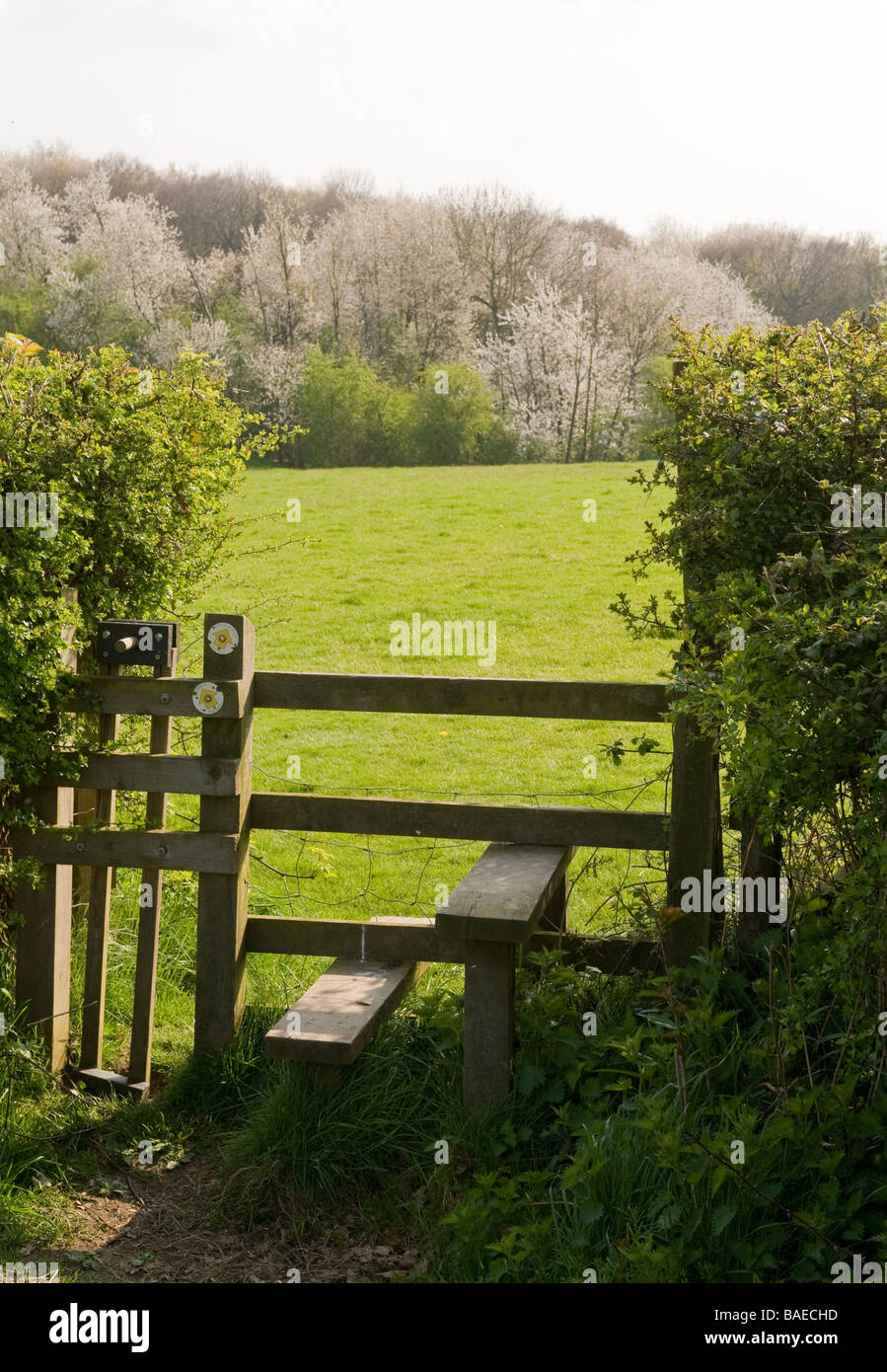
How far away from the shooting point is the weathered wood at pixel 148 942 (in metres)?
4.89

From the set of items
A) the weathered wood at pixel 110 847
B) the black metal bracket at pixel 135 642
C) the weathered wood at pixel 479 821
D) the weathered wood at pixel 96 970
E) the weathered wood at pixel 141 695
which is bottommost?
the weathered wood at pixel 96 970

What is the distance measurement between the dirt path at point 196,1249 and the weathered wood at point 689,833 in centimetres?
157

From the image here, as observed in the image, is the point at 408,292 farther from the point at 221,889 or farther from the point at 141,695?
the point at 221,889

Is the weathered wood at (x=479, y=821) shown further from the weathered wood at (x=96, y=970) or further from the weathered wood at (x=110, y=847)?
the weathered wood at (x=96, y=970)

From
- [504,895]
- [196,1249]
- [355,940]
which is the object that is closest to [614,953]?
[504,895]

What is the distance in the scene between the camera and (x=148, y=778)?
4.88 meters

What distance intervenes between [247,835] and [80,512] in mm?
1483

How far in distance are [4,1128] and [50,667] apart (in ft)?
5.66

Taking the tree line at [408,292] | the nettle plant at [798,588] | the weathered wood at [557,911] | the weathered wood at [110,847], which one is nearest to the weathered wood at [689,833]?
the nettle plant at [798,588]

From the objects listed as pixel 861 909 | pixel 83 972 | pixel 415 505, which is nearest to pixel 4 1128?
pixel 83 972

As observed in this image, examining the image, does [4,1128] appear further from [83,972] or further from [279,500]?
[279,500]

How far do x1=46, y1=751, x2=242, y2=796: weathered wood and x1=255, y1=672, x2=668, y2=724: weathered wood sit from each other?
0.36 metres

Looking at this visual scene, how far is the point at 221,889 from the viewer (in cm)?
484

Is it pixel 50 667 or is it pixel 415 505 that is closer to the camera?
pixel 50 667
